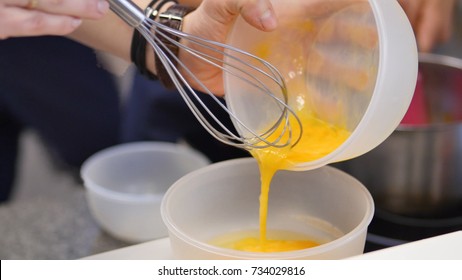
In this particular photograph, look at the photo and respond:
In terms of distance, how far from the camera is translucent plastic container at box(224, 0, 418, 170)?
1.60ft

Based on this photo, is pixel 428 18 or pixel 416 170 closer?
pixel 416 170

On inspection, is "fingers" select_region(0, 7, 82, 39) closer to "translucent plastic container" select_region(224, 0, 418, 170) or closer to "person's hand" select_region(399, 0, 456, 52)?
"translucent plastic container" select_region(224, 0, 418, 170)

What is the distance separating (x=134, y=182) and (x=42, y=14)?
1.48 feet

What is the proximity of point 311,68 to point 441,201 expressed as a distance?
0.22 meters

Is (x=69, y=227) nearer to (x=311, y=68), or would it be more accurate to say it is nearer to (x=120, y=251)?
(x=120, y=251)

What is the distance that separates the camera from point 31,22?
613mm

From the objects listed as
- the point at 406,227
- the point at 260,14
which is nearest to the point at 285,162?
the point at 260,14

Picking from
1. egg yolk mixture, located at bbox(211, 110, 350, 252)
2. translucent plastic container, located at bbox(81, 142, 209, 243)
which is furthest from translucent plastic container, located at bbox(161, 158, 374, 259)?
translucent plastic container, located at bbox(81, 142, 209, 243)

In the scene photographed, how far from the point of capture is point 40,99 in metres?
1.17

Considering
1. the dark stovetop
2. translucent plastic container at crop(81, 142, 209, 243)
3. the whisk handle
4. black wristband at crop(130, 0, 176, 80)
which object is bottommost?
translucent plastic container at crop(81, 142, 209, 243)

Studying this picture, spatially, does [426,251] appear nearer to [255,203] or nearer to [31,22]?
[255,203]

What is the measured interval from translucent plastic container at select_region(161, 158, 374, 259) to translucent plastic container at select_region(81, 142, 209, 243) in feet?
0.84

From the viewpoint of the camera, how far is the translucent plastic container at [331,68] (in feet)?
1.60
